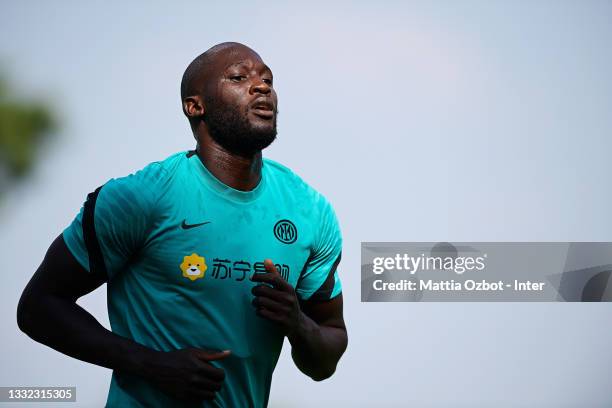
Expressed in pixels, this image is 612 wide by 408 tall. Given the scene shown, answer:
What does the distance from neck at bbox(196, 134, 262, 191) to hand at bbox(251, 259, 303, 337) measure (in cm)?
34

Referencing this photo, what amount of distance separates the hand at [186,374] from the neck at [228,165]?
1.82 feet

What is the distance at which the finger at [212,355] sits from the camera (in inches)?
88.7

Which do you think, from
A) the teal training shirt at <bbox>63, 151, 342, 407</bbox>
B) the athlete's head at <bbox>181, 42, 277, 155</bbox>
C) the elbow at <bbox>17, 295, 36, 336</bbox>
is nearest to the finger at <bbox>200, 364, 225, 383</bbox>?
the teal training shirt at <bbox>63, 151, 342, 407</bbox>

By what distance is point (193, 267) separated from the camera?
7.75 ft

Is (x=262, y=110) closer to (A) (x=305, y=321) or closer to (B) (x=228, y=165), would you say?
(B) (x=228, y=165)

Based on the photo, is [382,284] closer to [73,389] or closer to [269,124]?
[73,389]

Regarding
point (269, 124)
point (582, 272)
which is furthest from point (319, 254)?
point (582, 272)

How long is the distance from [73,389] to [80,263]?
455 centimetres

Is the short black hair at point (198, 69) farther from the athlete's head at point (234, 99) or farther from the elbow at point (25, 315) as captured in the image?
the elbow at point (25, 315)

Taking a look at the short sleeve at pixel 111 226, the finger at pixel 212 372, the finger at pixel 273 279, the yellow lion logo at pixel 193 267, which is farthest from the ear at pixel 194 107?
the finger at pixel 212 372

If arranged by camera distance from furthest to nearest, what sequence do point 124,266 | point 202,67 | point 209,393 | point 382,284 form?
point 382,284 → point 202,67 → point 124,266 → point 209,393

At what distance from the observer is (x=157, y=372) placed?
7.36ft

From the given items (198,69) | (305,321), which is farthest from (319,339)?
(198,69)

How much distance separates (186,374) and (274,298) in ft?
1.04
